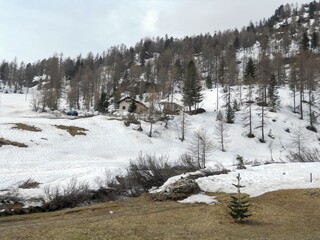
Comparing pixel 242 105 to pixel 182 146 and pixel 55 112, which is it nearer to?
pixel 182 146

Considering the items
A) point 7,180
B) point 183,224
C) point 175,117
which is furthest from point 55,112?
point 183,224

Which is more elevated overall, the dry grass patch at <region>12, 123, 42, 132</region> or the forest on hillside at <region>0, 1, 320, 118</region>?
the forest on hillside at <region>0, 1, 320, 118</region>

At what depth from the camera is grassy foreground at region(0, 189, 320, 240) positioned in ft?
47.2

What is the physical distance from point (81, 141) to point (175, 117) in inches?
895

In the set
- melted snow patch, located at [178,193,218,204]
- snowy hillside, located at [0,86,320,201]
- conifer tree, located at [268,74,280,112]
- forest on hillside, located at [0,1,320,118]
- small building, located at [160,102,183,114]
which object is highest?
forest on hillside, located at [0,1,320,118]

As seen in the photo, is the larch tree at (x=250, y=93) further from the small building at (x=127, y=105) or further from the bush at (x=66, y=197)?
the bush at (x=66, y=197)

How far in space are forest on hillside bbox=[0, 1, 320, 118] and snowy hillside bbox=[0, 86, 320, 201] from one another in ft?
29.2

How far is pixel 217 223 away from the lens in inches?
651

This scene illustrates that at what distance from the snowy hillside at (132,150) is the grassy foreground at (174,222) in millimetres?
4279

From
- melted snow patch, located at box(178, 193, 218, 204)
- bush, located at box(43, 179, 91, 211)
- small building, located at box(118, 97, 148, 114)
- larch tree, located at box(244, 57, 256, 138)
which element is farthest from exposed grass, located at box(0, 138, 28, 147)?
larch tree, located at box(244, 57, 256, 138)

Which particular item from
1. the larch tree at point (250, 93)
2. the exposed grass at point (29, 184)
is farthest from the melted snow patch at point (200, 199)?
the larch tree at point (250, 93)

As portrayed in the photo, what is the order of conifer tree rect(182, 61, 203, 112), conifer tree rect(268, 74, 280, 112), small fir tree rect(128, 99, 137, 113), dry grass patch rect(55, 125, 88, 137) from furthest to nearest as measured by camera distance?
1. small fir tree rect(128, 99, 137, 113)
2. conifer tree rect(182, 61, 203, 112)
3. conifer tree rect(268, 74, 280, 112)
4. dry grass patch rect(55, 125, 88, 137)

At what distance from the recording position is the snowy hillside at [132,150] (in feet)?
90.5

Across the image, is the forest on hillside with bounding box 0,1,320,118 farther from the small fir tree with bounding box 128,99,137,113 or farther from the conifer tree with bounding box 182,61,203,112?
the small fir tree with bounding box 128,99,137,113
